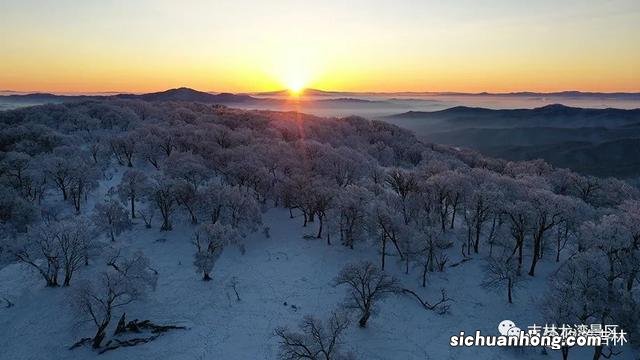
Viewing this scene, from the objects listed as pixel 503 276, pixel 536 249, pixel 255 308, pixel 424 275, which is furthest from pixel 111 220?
pixel 536 249

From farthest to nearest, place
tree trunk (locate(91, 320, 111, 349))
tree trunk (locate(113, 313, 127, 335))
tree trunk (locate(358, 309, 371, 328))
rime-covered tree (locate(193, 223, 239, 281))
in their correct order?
A: rime-covered tree (locate(193, 223, 239, 281)) → tree trunk (locate(358, 309, 371, 328)) → tree trunk (locate(113, 313, 127, 335)) → tree trunk (locate(91, 320, 111, 349))

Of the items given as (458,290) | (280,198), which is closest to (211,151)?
(280,198)

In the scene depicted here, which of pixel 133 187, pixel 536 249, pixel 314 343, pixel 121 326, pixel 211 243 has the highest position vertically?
pixel 133 187

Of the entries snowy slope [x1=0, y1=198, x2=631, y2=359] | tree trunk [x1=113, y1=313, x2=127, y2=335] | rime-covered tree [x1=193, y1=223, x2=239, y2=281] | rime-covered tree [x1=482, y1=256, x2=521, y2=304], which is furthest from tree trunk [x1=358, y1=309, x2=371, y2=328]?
tree trunk [x1=113, y1=313, x2=127, y2=335]

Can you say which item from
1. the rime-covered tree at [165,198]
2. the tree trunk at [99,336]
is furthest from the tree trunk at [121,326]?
the rime-covered tree at [165,198]

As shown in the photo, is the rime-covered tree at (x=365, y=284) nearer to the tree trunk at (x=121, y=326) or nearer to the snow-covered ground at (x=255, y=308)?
the snow-covered ground at (x=255, y=308)

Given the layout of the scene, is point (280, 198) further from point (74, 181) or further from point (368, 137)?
point (368, 137)

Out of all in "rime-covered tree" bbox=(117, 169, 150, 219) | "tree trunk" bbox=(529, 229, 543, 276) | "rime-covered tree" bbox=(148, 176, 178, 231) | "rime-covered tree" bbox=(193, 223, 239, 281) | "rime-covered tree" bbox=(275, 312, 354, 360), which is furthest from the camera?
"rime-covered tree" bbox=(117, 169, 150, 219)

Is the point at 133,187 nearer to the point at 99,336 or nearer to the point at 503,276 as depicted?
the point at 99,336

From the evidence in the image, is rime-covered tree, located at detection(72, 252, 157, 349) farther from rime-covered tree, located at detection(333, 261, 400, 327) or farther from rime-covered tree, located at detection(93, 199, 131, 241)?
rime-covered tree, located at detection(333, 261, 400, 327)

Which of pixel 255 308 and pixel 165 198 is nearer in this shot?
pixel 255 308
